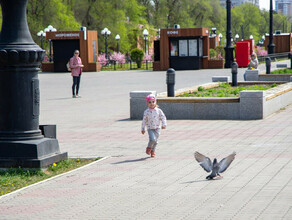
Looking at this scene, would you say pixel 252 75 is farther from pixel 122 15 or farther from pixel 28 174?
pixel 122 15

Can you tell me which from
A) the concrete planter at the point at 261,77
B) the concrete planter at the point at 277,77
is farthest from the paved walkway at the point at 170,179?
the concrete planter at the point at 261,77

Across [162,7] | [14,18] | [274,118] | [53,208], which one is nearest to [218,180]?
[53,208]

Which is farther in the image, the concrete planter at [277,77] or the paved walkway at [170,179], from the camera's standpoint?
the concrete planter at [277,77]

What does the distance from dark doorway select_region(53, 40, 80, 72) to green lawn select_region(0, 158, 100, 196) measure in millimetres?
36302

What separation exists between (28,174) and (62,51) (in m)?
37.5

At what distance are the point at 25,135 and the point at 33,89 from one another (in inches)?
26.2

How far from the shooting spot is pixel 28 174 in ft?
28.3

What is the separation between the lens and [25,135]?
899 cm

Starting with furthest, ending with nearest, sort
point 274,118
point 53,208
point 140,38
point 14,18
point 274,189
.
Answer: point 140,38 → point 274,118 → point 14,18 → point 274,189 → point 53,208

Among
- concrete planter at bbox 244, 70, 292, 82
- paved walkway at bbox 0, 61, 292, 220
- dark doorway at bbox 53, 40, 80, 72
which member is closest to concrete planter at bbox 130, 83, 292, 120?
paved walkway at bbox 0, 61, 292, 220

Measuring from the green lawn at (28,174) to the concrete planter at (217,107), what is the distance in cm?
550

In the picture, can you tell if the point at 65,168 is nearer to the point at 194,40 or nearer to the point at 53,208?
the point at 53,208

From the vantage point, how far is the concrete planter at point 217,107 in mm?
14328

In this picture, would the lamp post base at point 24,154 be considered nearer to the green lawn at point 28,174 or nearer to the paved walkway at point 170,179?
the green lawn at point 28,174
